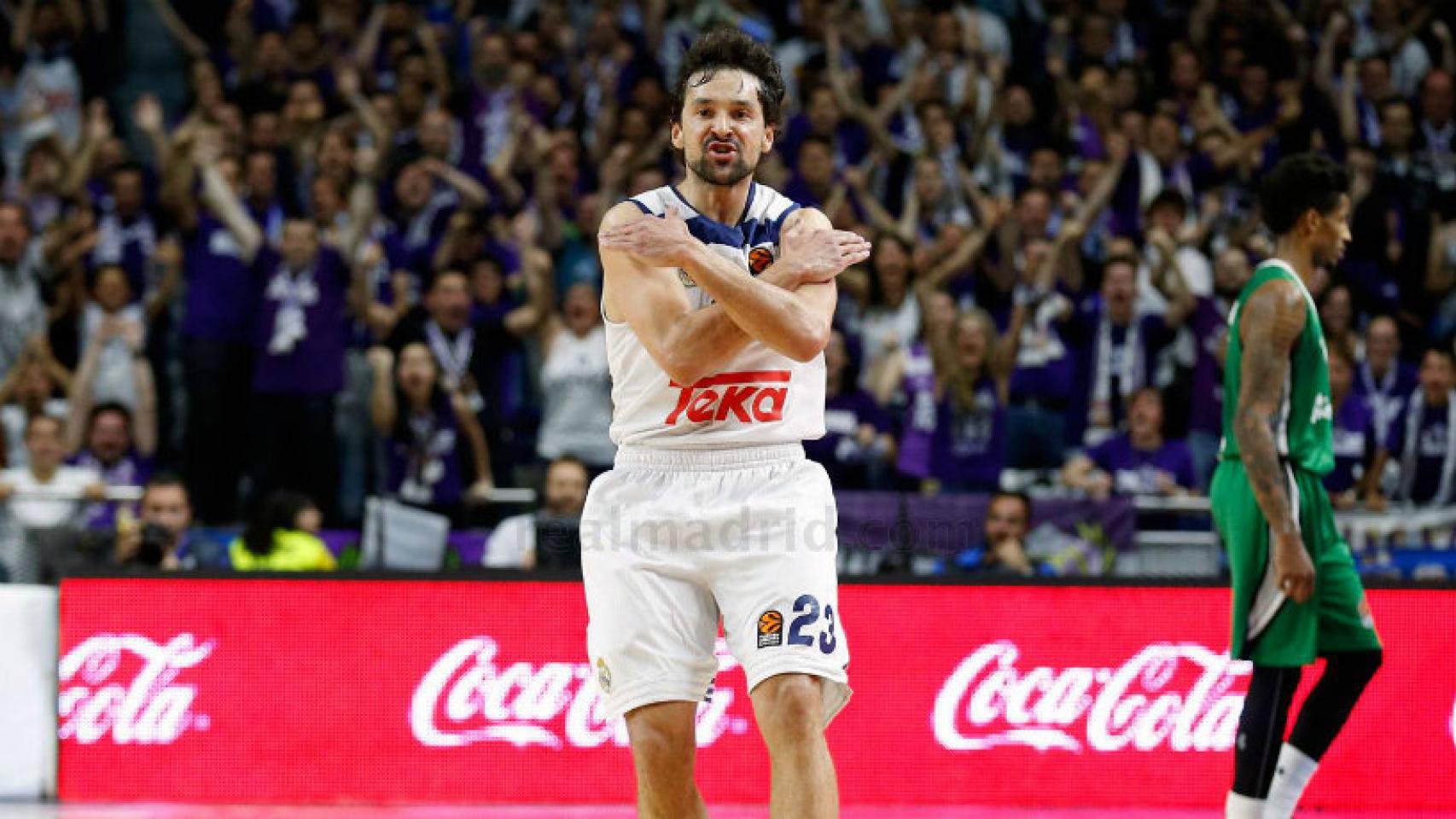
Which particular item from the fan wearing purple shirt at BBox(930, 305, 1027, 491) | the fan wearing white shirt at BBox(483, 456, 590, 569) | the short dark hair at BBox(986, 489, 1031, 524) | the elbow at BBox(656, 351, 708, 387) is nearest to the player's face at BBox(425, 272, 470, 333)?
the fan wearing white shirt at BBox(483, 456, 590, 569)

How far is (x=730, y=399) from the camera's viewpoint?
15.3 feet

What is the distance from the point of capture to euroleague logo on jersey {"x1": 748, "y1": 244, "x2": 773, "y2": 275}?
15.5 ft

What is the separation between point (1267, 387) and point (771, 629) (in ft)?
5.75

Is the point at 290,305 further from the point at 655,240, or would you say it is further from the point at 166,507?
the point at 655,240

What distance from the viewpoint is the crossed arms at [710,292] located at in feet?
14.3

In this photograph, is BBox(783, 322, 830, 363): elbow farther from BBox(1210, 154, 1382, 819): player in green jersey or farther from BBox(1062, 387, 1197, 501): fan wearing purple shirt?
BBox(1062, 387, 1197, 501): fan wearing purple shirt

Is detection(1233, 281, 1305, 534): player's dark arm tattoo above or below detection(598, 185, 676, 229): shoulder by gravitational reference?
below

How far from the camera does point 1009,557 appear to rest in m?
8.84

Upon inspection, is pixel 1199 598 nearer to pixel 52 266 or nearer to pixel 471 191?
pixel 471 191

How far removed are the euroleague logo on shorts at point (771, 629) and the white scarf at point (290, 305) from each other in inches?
268

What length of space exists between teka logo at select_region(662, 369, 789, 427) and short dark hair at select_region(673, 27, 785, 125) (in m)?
0.69

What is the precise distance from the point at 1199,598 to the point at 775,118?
3.73 metres

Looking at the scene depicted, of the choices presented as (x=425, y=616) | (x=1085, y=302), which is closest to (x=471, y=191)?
(x=1085, y=302)

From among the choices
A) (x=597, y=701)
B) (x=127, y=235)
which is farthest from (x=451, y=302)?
(x=597, y=701)
